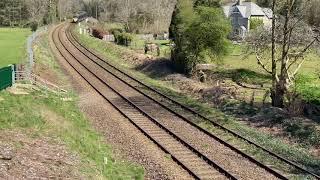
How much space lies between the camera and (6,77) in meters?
26.5

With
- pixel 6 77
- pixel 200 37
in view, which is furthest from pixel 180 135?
pixel 200 37

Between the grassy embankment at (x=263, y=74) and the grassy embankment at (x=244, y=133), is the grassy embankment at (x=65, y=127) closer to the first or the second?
the grassy embankment at (x=244, y=133)

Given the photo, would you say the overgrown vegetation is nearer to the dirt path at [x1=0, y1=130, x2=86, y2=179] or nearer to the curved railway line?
the curved railway line

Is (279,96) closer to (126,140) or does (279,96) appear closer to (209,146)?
(209,146)

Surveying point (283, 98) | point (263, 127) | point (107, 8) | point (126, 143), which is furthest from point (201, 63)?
point (107, 8)

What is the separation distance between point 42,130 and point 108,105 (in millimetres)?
9209

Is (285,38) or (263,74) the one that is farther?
(263,74)

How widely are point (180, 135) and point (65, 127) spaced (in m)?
5.23

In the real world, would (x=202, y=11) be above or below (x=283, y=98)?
above

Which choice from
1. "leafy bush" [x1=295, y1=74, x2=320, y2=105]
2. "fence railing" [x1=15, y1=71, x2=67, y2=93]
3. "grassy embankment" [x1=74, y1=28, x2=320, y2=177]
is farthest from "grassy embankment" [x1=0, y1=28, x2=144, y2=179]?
"leafy bush" [x1=295, y1=74, x2=320, y2=105]

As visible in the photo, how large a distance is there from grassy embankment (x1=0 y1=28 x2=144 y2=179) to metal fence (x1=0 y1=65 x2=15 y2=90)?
23.7 inches

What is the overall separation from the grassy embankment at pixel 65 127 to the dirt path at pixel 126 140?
1.48 feet

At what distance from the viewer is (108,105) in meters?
29.3

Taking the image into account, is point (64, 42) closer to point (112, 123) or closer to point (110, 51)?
point (110, 51)
